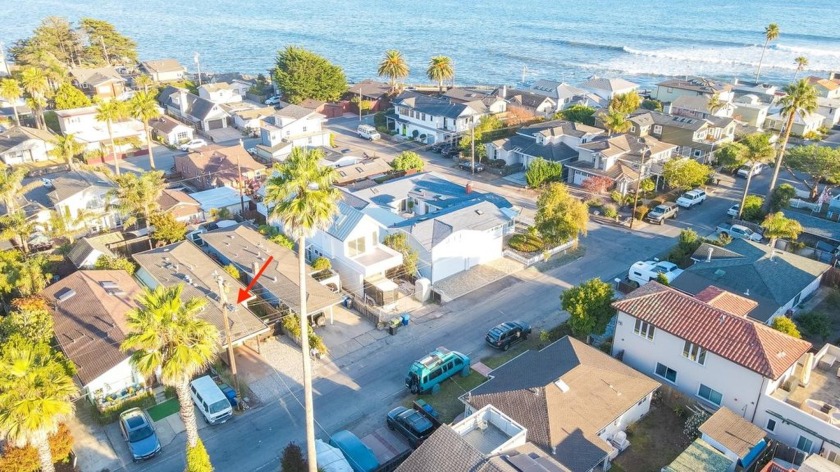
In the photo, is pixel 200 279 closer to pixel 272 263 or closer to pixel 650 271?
pixel 272 263

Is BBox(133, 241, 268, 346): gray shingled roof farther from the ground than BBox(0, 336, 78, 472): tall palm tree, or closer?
closer

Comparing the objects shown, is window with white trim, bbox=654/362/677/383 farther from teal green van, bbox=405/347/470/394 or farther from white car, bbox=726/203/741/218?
white car, bbox=726/203/741/218

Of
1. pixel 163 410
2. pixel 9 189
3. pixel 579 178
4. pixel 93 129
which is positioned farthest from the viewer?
pixel 93 129

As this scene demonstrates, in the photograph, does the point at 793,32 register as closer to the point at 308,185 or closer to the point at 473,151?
the point at 473,151

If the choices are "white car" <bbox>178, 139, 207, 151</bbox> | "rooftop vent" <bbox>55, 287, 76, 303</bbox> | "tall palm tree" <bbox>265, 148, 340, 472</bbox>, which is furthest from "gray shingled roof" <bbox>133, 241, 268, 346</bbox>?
"white car" <bbox>178, 139, 207, 151</bbox>

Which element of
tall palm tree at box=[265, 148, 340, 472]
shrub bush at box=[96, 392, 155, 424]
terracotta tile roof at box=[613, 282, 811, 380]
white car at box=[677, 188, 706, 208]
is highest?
tall palm tree at box=[265, 148, 340, 472]

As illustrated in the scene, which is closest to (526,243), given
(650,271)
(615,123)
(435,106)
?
(650,271)
